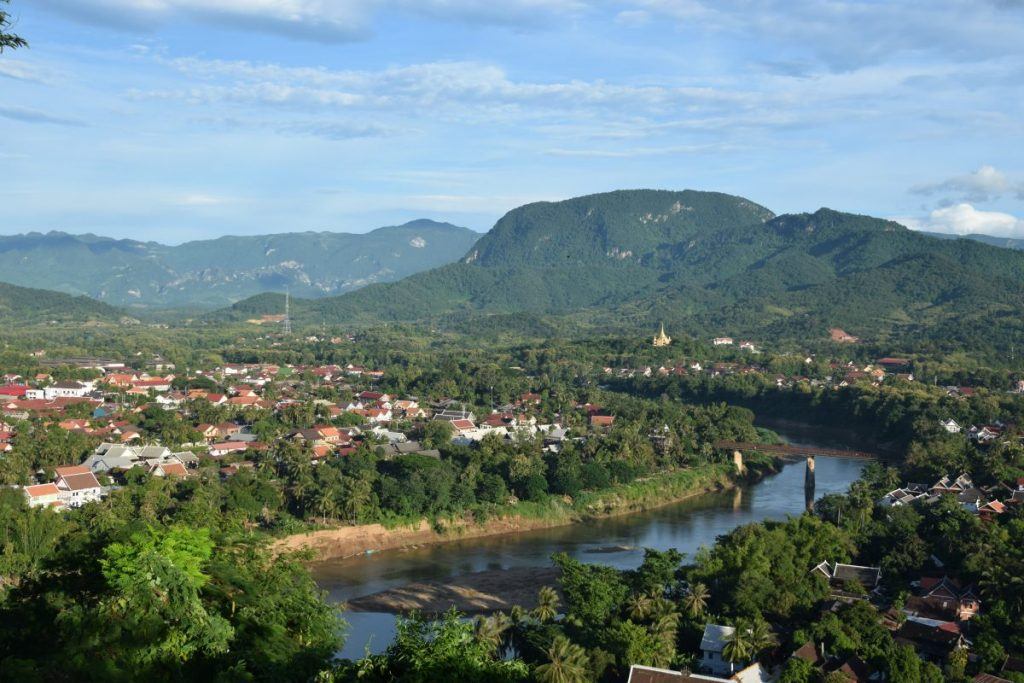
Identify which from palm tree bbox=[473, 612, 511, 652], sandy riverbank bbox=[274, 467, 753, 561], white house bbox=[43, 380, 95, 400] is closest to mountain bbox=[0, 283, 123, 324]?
white house bbox=[43, 380, 95, 400]

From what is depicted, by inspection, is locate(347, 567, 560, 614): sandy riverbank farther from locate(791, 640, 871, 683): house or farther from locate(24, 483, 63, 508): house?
locate(24, 483, 63, 508): house

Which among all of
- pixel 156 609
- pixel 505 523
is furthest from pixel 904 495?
pixel 156 609

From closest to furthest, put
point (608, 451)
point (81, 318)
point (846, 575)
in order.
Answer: point (846, 575) < point (608, 451) < point (81, 318)

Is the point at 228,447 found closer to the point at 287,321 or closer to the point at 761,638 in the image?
the point at 761,638

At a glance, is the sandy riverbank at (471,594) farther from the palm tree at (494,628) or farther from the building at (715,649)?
the building at (715,649)

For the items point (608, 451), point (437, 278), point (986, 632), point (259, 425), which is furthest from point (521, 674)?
point (437, 278)

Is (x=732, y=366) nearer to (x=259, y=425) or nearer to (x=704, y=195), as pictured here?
(x=259, y=425)
